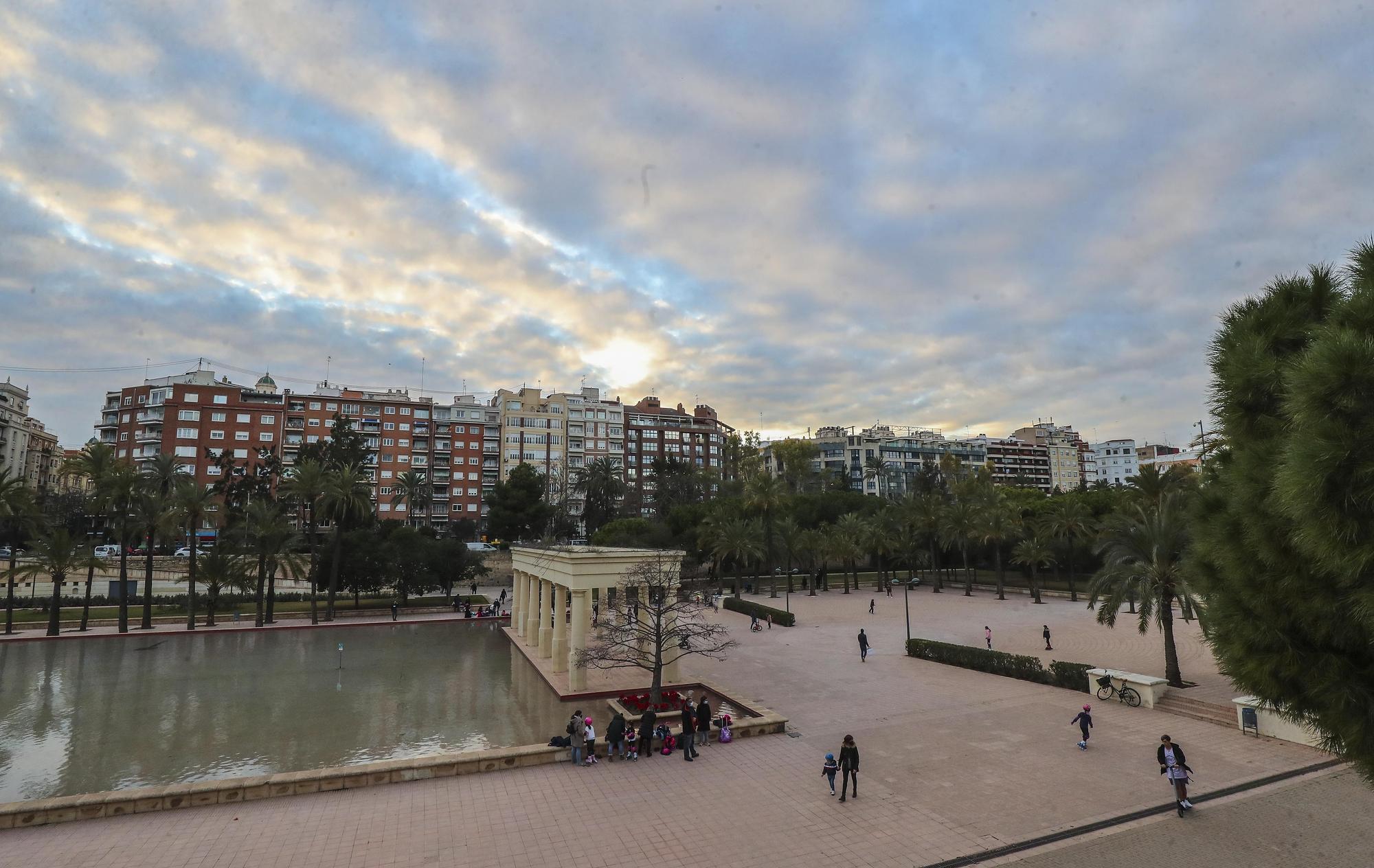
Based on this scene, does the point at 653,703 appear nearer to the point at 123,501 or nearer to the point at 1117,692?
the point at 1117,692

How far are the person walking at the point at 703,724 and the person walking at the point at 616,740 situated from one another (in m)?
2.01

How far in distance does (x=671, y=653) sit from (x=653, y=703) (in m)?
3.35

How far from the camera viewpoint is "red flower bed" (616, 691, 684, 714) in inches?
794

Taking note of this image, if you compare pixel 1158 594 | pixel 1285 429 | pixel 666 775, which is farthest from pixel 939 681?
pixel 1285 429

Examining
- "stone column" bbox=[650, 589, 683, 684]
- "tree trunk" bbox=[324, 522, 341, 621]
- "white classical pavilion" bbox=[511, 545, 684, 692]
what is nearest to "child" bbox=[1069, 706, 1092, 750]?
"stone column" bbox=[650, 589, 683, 684]

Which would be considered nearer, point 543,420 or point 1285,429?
point 1285,429

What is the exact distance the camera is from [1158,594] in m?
21.7

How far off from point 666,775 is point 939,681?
12.9m

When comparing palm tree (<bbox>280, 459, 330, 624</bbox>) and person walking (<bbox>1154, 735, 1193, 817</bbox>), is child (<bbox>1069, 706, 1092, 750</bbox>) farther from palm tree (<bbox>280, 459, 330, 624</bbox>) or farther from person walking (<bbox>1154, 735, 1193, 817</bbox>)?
palm tree (<bbox>280, 459, 330, 624</bbox>)

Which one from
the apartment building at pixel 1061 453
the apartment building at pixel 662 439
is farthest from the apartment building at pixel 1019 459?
the apartment building at pixel 662 439

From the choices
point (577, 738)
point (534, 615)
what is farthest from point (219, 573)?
point (577, 738)

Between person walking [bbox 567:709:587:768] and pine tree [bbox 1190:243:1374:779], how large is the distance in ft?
40.9

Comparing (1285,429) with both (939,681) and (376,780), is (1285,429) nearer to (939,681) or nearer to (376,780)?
(376,780)

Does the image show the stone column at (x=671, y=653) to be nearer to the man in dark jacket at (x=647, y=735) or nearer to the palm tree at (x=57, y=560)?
the man in dark jacket at (x=647, y=735)
